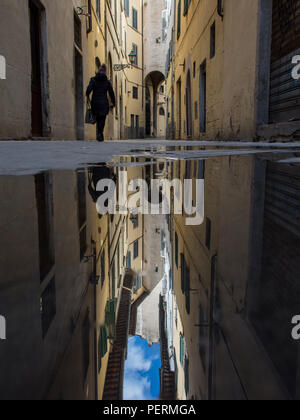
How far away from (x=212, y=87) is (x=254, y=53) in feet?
12.8

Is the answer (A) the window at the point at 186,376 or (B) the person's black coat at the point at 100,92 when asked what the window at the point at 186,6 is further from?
(A) the window at the point at 186,376

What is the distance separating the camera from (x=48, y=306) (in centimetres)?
68

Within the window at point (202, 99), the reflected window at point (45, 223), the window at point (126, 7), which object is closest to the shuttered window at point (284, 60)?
the reflected window at point (45, 223)

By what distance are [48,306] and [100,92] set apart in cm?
917

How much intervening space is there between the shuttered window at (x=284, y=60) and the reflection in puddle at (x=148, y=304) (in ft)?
16.1

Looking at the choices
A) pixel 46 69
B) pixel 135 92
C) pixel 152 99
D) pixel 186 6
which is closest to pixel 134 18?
pixel 135 92

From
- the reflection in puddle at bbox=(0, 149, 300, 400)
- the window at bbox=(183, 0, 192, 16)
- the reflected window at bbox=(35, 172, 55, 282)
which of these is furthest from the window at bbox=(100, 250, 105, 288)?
the window at bbox=(183, 0, 192, 16)

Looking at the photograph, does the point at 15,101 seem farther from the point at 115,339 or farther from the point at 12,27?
the point at 115,339

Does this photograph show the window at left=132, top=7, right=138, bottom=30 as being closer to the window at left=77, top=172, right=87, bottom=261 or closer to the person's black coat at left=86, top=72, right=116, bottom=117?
the person's black coat at left=86, top=72, right=116, bottom=117

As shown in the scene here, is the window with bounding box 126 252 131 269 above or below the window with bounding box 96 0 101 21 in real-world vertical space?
below

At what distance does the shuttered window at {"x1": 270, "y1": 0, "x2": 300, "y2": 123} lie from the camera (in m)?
5.72

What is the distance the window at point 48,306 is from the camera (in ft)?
2.01

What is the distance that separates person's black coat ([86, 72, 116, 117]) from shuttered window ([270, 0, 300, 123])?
398 cm
